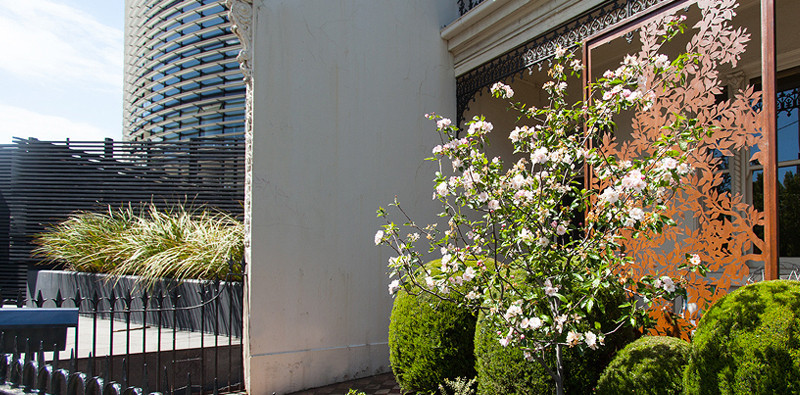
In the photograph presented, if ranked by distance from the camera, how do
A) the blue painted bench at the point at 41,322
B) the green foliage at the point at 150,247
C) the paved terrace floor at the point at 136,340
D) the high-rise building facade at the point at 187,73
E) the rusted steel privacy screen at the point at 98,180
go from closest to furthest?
1. the blue painted bench at the point at 41,322
2. the paved terrace floor at the point at 136,340
3. the green foliage at the point at 150,247
4. the rusted steel privacy screen at the point at 98,180
5. the high-rise building facade at the point at 187,73

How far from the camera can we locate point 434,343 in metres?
3.53

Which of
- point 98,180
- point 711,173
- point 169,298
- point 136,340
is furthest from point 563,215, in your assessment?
point 98,180

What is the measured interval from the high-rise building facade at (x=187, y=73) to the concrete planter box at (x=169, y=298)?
13.0 ft

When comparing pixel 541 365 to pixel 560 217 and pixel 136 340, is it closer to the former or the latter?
pixel 560 217

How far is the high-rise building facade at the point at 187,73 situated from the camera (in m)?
9.48

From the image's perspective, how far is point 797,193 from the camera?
196 inches

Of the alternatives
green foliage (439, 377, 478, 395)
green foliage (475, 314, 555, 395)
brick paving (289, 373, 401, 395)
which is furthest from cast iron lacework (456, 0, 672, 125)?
brick paving (289, 373, 401, 395)

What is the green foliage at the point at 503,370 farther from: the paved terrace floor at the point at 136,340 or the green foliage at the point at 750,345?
the paved terrace floor at the point at 136,340

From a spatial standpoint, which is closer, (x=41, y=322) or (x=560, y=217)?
(x=41, y=322)

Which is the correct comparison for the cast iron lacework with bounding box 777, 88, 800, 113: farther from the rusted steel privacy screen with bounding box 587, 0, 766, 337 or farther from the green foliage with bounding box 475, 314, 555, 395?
the green foliage with bounding box 475, 314, 555, 395

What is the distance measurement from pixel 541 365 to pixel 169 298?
14.8 ft

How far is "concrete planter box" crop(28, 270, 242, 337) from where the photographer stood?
181 inches

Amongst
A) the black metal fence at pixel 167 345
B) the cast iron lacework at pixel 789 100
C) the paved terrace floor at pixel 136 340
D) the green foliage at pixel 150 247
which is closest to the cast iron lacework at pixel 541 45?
the cast iron lacework at pixel 789 100

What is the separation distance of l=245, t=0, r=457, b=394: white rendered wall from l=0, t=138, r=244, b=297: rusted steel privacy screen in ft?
12.7
